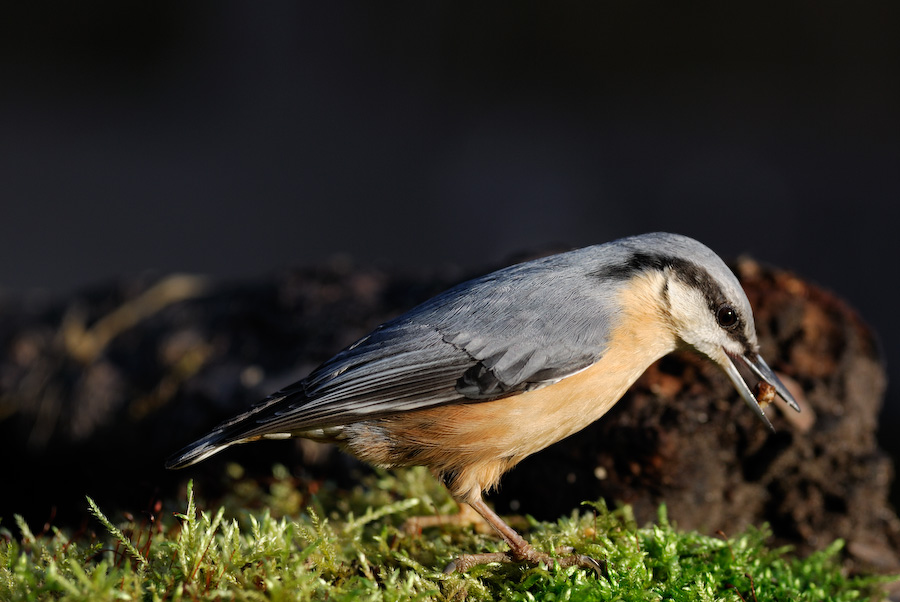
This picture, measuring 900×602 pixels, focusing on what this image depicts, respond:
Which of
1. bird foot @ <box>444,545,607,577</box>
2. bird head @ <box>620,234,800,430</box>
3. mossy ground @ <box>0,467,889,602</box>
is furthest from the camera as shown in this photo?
bird head @ <box>620,234,800,430</box>

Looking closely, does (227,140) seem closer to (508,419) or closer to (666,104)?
(666,104)

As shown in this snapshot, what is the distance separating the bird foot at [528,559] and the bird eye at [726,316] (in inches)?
25.9

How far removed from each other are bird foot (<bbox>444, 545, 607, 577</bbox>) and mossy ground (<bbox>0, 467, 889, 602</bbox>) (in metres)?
0.02

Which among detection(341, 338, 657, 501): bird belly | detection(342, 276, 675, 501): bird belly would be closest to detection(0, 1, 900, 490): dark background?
detection(342, 276, 675, 501): bird belly

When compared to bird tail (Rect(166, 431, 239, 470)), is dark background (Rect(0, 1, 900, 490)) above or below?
above

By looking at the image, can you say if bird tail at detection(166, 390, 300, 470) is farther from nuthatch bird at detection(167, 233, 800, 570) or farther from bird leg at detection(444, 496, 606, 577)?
bird leg at detection(444, 496, 606, 577)

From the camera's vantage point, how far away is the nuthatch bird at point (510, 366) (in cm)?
156

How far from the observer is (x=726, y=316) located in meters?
1.70

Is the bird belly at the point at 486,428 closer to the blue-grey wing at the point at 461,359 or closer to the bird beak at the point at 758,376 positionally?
the blue-grey wing at the point at 461,359

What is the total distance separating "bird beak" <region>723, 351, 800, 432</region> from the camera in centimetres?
170

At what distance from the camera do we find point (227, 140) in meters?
6.42

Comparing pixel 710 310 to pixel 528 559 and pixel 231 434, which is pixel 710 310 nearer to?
pixel 528 559

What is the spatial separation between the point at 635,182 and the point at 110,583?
506cm

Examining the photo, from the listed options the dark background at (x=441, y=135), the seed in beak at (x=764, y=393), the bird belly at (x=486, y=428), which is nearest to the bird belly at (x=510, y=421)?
the bird belly at (x=486, y=428)
